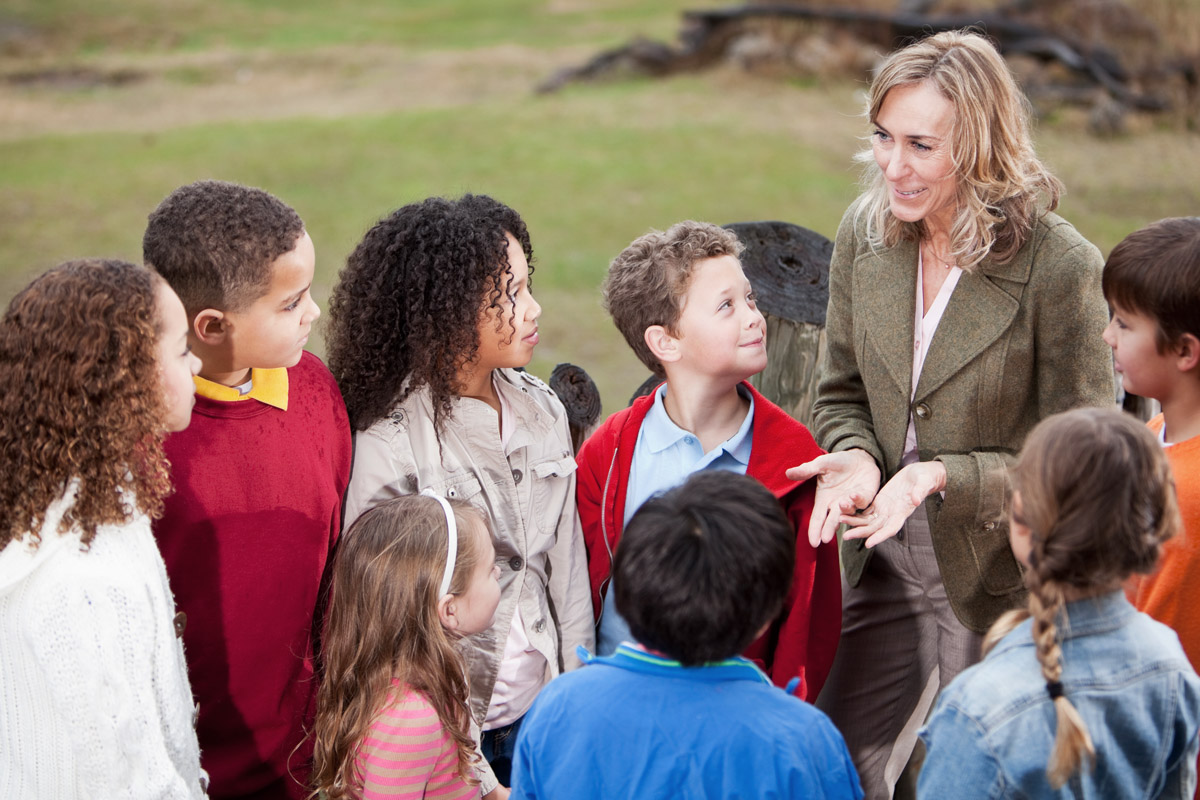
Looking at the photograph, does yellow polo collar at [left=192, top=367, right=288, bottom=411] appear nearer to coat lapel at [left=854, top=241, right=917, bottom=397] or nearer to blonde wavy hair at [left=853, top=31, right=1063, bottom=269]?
coat lapel at [left=854, top=241, right=917, bottom=397]

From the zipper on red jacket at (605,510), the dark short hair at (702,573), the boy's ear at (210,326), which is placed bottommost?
the zipper on red jacket at (605,510)

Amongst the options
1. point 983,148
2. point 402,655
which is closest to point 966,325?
point 983,148

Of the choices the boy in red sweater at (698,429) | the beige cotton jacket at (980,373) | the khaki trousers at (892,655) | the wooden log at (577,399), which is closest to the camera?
the beige cotton jacket at (980,373)

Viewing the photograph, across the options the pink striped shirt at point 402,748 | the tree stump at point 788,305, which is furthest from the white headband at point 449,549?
the tree stump at point 788,305

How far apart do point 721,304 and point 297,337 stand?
973mm

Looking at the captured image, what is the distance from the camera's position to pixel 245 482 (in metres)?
2.25

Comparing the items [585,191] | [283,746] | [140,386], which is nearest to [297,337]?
[140,386]

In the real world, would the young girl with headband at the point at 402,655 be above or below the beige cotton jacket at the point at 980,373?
below

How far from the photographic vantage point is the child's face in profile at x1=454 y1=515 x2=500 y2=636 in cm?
222

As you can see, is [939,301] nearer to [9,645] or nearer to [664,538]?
[664,538]

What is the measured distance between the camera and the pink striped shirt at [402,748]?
208 cm

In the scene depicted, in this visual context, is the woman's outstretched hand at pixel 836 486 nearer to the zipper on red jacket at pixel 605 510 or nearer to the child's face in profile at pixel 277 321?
the zipper on red jacket at pixel 605 510

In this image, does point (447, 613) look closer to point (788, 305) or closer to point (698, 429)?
point (698, 429)

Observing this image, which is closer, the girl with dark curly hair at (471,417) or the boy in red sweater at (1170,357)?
the boy in red sweater at (1170,357)
